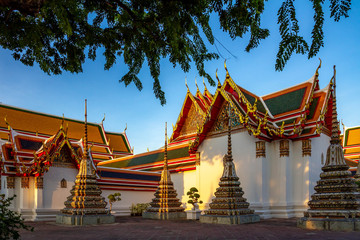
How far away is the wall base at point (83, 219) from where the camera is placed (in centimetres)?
1045

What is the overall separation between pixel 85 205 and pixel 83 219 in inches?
19.9

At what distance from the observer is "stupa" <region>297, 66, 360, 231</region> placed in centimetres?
784

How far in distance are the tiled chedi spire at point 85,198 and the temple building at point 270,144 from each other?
557cm

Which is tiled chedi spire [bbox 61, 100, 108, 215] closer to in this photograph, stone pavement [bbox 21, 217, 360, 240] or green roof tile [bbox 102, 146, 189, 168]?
stone pavement [bbox 21, 217, 360, 240]

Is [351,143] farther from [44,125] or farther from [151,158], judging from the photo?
[44,125]

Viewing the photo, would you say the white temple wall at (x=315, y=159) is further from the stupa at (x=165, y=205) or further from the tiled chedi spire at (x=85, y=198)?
the tiled chedi spire at (x=85, y=198)

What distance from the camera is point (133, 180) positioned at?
56.7 ft

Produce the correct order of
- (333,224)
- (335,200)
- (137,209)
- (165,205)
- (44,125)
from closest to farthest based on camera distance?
(333,224) → (335,200) → (165,205) → (137,209) → (44,125)

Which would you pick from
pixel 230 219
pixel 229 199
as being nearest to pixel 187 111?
pixel 229 199

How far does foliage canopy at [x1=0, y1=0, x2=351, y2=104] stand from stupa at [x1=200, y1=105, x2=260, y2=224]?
7494 millimetres

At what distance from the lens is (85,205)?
10805mm

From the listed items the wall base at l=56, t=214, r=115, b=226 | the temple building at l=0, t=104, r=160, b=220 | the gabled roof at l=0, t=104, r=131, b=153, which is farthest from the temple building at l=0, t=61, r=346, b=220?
the gabled roof at l=0, t=104, r=131, b=153

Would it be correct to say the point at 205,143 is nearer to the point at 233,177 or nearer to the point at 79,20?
the point at 233,177

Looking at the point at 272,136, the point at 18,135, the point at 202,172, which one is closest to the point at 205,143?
the point at 202,172
